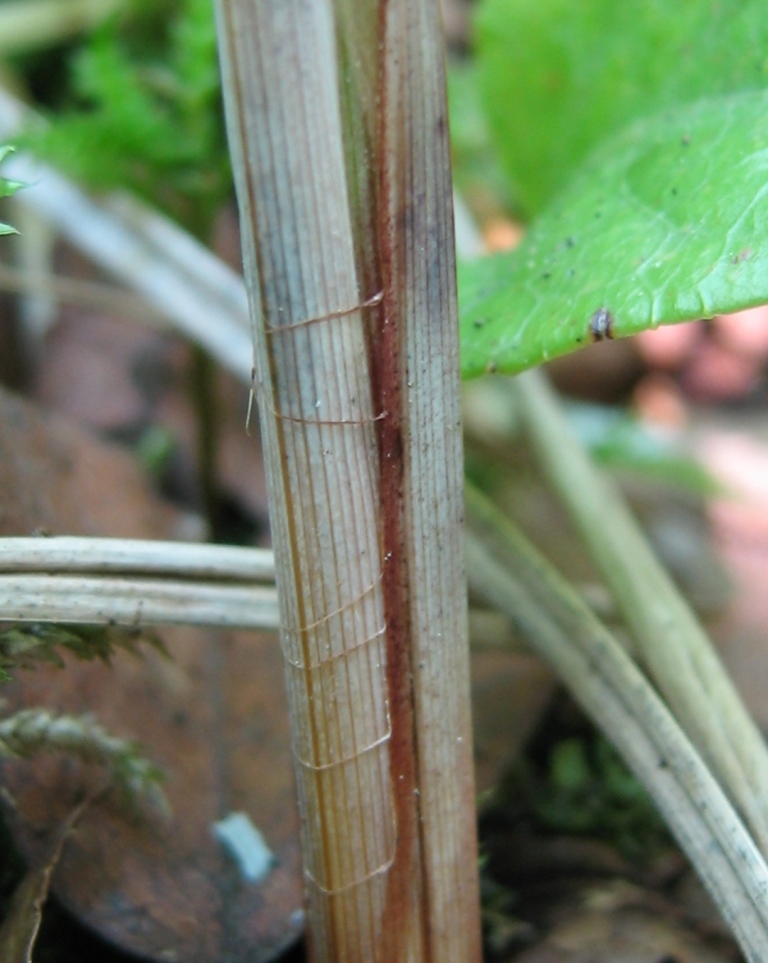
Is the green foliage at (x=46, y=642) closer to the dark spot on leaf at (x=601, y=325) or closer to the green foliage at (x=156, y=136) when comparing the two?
the dark spot on leaf at (x=601, y=325)

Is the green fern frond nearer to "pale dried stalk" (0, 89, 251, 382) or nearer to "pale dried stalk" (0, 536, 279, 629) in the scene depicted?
"pale dried stalk" (0, 536, 279, 629)

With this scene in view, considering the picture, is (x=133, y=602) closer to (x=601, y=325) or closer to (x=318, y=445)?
(x=318, y=445)

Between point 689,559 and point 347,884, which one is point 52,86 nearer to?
point 689,559


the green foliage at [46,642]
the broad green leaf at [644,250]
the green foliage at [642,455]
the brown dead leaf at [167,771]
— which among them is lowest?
the brown dead leaf at [167,771]

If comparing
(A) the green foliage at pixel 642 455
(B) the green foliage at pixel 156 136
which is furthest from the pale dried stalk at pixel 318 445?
(A) the green foliage at pixel 642 455

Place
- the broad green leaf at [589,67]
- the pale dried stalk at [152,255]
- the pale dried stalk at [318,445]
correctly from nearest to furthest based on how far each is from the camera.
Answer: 1. the pale dried stalk at [318,445]
2. the broad green leaf at [589,67]
3. the pale dried stalk at [152,255]

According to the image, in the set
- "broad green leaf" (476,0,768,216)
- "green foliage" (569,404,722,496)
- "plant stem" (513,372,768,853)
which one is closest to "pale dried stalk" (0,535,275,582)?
"plant stem" (513,372,768,853)

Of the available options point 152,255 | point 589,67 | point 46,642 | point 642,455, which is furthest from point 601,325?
point 642,455
